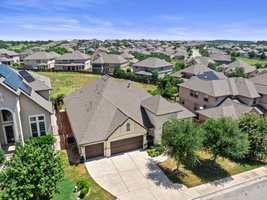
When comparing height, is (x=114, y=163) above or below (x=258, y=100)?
below

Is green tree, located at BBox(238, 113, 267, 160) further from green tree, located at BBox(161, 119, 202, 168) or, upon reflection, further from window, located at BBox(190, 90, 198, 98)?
window, located at BBox(190, 90, 198, 98)

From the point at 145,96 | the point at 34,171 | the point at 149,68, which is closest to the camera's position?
the point at 34,171

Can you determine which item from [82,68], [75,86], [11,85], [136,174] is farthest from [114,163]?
[82,68]

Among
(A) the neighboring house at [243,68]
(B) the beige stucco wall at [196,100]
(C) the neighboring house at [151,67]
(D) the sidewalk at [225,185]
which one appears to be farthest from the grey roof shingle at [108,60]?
(D) the sidewalk at [225,185]

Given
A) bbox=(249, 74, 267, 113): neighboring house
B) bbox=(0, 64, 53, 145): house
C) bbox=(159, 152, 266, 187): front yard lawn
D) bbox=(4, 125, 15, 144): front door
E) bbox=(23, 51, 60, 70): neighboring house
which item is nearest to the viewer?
bbox=(159, 152, 266, 187): front yard lawn

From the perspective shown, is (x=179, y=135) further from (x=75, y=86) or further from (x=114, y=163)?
(x=75, y=86)

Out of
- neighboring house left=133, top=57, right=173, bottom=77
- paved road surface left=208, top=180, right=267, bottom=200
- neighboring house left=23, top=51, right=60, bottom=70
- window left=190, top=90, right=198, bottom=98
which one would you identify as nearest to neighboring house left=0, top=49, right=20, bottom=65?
neighboring house left=23, top=51, right=60, bottom=70
